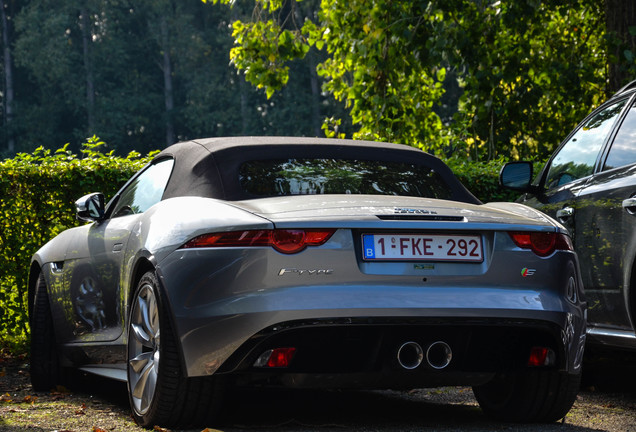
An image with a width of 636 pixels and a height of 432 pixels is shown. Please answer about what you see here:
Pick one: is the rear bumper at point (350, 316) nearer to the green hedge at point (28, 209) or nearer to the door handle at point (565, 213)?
the door handle at point (565, 213)

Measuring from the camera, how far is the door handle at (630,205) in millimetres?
5504

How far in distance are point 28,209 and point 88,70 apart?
2248 inches

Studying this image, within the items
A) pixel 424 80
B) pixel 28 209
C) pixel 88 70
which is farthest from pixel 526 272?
pixel 88 70

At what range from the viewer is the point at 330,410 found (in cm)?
566

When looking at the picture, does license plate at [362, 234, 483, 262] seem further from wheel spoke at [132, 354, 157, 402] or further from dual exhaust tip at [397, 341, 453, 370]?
wheel spoke at [132, 354, 157, 402]

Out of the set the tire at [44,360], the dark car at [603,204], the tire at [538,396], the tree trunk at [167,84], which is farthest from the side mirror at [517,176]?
the tree trunk at [167,84]

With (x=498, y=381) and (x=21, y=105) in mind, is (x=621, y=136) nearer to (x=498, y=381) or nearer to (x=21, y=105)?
(x=498, y=381)

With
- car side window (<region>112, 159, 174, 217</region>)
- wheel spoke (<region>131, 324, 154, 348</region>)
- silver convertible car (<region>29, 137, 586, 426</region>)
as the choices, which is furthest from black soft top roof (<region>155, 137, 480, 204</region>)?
wheel spoke (<region>131, 324, 154, 348</region>)

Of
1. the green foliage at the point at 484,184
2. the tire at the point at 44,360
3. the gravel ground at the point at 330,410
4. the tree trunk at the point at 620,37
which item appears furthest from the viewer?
the tree trunk at the point at 620,37

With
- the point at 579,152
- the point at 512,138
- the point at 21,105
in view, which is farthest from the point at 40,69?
the point at 579,152

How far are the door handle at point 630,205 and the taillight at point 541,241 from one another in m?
0.92

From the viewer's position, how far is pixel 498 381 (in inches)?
214

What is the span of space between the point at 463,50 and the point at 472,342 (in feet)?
32.0

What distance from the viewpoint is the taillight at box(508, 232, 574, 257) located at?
4.62m
